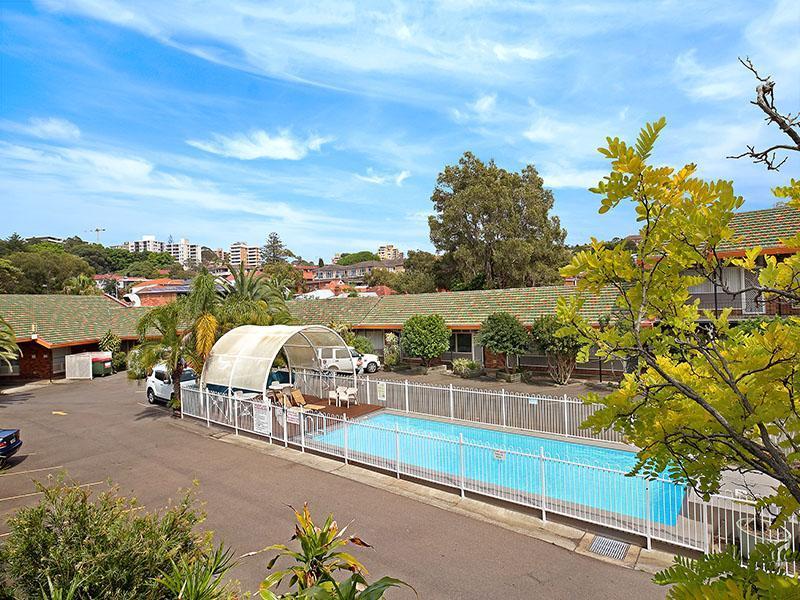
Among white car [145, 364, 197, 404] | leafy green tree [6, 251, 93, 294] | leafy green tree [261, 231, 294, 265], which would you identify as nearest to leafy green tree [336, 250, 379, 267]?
leafy green tree [261, 231, 294, 265]

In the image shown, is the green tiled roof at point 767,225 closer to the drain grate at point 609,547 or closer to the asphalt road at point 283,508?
the drain grate at point 609,547

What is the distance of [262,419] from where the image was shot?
15.6 metres

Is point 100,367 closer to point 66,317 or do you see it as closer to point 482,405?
point 66,317

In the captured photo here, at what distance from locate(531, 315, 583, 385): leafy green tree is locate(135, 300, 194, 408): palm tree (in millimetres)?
15401

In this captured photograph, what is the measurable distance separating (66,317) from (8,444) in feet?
79.8

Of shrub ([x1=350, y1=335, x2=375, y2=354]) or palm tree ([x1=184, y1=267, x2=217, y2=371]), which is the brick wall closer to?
palm tree ([x1=184, y1=267, x2=217, y2=371])

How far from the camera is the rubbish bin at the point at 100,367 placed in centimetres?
3047

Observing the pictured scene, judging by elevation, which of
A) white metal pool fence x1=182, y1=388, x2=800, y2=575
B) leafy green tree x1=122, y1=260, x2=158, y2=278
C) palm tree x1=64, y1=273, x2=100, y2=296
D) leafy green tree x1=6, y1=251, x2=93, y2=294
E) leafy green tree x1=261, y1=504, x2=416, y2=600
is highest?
leafy green tree x1=122, y1=260, x2=158, y2=278

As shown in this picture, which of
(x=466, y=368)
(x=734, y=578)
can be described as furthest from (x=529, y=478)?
(x=466, y=368)

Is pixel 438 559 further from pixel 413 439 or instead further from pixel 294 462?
pixel 294 462

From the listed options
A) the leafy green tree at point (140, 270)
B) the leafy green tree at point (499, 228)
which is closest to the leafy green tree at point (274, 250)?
the leafy green tree at point (140, 270)

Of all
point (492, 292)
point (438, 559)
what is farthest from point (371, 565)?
point (492, 292)

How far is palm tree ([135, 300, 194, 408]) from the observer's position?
17781 millimetres

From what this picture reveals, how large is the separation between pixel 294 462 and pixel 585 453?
7.95 metres
